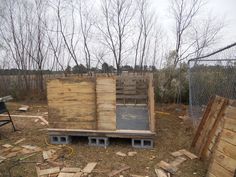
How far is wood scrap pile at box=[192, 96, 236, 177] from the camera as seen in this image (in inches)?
119

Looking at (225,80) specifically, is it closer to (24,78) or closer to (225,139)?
(225,139)

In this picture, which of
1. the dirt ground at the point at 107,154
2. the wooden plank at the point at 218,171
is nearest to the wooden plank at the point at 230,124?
the wooden plank at the point at 218,171

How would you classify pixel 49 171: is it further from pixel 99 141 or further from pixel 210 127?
pixel 210 127

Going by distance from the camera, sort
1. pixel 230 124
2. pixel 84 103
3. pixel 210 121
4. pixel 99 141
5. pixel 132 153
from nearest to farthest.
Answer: pixel 230 124, pixel 210 121, pixel 132 153, pixel 84 103, pixel 99 141

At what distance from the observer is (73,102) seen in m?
4.97

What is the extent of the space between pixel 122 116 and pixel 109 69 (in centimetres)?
547

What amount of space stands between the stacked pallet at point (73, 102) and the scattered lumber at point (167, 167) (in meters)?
1.67

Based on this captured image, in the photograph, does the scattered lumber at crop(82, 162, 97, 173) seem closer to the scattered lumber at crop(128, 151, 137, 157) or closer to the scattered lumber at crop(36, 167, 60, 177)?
the scattered lumber at crop(36, 167, 60, 177)

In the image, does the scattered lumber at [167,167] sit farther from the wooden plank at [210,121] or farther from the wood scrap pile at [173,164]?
the wooden plank at [210,121]

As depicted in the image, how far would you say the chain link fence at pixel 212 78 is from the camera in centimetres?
388

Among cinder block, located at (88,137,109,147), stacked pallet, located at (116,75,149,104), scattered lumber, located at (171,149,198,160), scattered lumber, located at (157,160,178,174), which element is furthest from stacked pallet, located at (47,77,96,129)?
stacked pallet, located at (116,75,149,104)

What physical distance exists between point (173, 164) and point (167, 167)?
0.68 feet

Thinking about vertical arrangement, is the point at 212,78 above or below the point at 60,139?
above

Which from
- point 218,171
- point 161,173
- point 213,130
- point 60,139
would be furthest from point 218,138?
point 60,139
